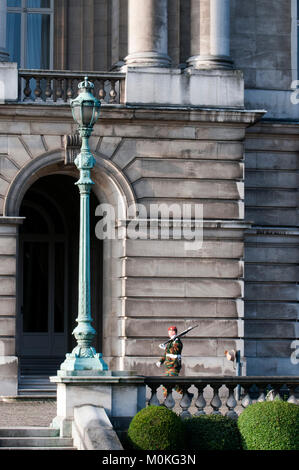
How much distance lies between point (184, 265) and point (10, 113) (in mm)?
5650

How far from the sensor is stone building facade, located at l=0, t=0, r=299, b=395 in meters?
34.0

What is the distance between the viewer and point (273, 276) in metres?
36.8

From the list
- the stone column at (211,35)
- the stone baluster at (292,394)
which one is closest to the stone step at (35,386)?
the stone column at (211,35)

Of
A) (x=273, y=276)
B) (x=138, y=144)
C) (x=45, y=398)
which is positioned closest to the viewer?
(x=45, y=398)

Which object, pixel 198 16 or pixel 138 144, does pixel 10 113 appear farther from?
pixel 198 16

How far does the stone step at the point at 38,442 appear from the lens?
23.1 meters

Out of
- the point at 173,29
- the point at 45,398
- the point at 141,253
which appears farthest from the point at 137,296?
the point at 173,29

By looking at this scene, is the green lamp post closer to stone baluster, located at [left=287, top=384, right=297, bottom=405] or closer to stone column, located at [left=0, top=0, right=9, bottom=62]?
stone baluster, located at [left=287, top=384, right=297, bottom=405]

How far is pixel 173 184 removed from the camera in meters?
34.5

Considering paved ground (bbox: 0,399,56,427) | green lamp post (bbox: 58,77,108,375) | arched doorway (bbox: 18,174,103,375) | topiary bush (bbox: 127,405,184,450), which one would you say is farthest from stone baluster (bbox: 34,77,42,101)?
topiary bush (bbox: 127,405,184,450)

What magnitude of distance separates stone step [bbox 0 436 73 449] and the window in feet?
54.0

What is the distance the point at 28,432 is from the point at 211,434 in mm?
3219

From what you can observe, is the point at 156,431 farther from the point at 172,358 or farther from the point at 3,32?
the point at 3,32

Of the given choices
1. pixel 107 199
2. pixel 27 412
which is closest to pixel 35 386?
pixel 27 412
